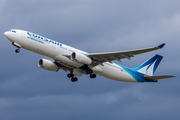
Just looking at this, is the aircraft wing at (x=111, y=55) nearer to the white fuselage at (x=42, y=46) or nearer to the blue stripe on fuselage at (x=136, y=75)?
the white fuselage at (x=42, y=46)

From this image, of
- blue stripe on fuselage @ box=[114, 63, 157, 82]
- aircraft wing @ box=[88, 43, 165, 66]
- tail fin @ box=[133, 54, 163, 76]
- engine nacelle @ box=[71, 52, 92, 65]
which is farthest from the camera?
tail fin @ box=[133, 54, 163, 76]

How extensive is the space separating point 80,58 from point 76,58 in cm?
66

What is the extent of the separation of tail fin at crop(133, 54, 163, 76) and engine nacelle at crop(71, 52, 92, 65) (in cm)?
1297

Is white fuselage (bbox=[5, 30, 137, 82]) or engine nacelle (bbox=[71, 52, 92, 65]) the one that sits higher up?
white fuselage (bbox=[5, 30, 137, 82])

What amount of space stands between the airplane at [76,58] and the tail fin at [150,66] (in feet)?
3.54

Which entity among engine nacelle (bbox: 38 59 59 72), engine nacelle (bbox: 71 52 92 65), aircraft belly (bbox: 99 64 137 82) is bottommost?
aircraft belly (bbox: 99 64 137 82)

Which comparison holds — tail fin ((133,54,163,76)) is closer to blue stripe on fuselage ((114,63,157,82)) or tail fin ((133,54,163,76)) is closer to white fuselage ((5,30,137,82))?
blue stripe on fuselage ((114,63,157,82))

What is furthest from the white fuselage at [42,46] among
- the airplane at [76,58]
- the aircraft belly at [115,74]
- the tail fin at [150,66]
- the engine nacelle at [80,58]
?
the tail fin at [150,66]

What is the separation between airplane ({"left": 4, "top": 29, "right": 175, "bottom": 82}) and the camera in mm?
37875

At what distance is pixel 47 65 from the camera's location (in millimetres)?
44000

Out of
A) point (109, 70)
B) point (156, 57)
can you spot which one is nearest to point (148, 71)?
point (156, 57)

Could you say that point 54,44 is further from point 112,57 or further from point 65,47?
point 112,57

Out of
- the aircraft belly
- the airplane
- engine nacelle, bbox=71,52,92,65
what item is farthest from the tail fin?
engine nacelle, bbox=71,52,92,65

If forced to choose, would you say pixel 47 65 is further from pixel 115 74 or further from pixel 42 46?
pixel 115 74
